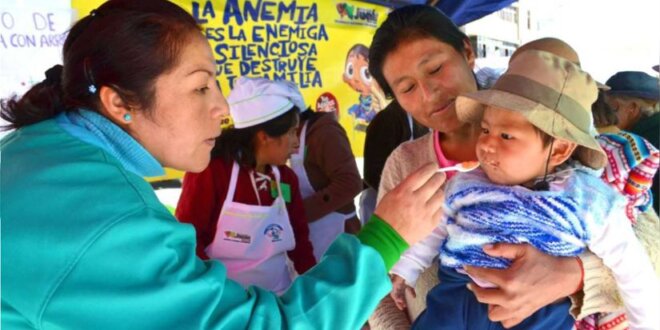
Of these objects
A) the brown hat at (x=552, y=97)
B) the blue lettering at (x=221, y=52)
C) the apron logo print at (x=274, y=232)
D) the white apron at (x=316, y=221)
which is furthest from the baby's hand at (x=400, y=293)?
the blue lettering at (x=221, y=52)

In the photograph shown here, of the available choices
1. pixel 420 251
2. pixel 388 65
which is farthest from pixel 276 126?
pixel 420 251

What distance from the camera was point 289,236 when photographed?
2.18 m

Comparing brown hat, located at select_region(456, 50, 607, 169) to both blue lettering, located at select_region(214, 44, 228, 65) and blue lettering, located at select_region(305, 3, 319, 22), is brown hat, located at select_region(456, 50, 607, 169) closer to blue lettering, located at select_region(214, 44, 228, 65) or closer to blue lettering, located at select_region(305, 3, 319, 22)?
blue lettering, located at select_region(214, 44, 228, 65)

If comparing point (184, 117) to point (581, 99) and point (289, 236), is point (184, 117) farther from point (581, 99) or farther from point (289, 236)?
point (289, 236)

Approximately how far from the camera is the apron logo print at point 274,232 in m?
2.10

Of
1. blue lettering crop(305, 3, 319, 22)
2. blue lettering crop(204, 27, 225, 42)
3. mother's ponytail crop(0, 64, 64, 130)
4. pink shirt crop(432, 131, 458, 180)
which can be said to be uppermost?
blue lettering crop(305, 3, 319, 22)

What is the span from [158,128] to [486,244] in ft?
2.54

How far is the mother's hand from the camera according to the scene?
110cm

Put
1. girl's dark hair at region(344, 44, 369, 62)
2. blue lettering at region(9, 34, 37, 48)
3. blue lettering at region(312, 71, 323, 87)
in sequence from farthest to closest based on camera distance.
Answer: girl's dark hair at region(344, 44, 369, 62)
blue lettering at region(312, 71, 323, 87)
blue lettering at region(9, 34, 37, 48)

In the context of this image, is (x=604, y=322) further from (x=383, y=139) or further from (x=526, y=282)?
(x=383, y=139)

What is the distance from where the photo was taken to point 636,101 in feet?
8.52

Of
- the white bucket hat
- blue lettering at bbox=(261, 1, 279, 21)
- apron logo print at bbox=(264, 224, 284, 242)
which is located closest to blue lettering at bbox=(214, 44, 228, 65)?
blue lettering at bbox=(261, 1, 279, 21)

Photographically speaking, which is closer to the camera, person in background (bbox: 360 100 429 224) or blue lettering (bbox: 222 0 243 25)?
person in background (bbox: 360 100 429 224)

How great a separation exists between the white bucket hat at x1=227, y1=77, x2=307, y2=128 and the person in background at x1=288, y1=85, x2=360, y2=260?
358 millimetres
